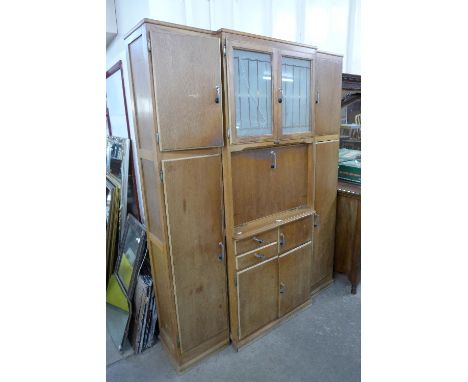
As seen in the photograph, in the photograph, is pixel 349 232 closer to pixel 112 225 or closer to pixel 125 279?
pixel 125 279

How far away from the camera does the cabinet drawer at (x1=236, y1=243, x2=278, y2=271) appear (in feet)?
6.15

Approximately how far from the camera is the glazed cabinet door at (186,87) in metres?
1.40

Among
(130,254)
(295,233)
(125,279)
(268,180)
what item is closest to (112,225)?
(130,254)

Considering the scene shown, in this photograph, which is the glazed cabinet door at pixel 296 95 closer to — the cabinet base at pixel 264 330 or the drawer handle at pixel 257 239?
the drawer handle at pixel 257 239

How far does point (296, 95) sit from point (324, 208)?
3.25 feet

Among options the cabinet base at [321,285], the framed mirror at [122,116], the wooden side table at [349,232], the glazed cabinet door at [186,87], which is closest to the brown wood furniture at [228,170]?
the glazed cabinet door at [186,87]

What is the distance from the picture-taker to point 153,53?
1.37 metres

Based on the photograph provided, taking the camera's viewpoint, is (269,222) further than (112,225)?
No

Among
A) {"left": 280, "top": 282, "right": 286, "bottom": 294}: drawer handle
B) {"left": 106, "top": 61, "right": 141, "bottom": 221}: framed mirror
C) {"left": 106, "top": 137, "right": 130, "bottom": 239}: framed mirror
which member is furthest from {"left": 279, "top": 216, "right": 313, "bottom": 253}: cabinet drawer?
{"left": 106, "top": 137, "right": 130, "bottom": 239}: framed mirror

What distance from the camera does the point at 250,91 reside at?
1.75m

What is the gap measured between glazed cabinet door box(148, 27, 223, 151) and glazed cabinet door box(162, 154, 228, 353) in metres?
0.14
